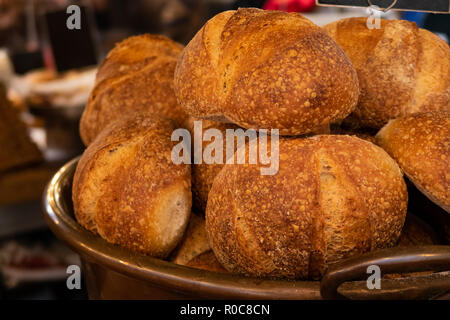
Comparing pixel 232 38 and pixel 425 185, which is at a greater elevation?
pixel 232 38

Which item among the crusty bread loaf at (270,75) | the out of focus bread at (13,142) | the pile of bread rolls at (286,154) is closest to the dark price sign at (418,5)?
the pile of bread rolls at (286,154)

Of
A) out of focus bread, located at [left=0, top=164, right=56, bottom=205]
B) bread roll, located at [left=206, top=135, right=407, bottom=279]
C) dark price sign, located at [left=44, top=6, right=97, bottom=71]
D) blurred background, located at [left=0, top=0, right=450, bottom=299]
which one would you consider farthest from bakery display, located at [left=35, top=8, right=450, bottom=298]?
dark price sign, located at [left=44, top=6, right=97, bottom=71]

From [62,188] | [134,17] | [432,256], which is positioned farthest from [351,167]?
[134,17]

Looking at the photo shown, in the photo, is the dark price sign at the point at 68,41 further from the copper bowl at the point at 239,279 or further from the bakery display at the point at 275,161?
the copper bowl at the point at 239,279

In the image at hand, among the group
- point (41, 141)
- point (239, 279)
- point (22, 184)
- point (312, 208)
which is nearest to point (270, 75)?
point (312, 208)

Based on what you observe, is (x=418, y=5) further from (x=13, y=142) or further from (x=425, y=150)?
(x=13, y=142)

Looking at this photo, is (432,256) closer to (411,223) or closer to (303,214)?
(303,214)
